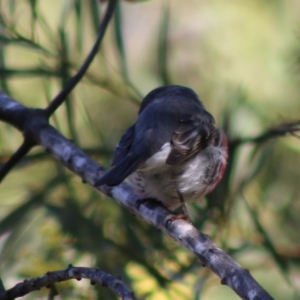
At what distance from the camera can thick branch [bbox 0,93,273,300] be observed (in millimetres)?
2180

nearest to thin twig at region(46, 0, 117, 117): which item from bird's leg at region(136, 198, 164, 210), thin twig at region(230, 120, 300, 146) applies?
bird's leg at region(136, 198, 164, 210)

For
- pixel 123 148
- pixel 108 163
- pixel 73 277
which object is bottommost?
pixel 108 163

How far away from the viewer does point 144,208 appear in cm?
299

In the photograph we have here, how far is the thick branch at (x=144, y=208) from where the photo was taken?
2.18m

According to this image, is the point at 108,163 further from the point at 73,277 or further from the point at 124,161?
the point at 73,277

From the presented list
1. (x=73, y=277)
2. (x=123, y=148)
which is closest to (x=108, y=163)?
(x=123, y=148)

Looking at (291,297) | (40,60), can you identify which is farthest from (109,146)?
(291,297)

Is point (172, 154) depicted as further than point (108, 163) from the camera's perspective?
No

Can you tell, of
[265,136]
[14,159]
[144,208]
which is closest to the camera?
[144,208]

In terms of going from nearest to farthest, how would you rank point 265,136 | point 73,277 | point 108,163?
point 73,277, point 265,136, point 108,163

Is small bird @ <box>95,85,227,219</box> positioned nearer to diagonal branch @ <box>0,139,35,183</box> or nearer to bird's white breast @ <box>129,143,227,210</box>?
bird's white breast @ <box>129,143,227,210</box>

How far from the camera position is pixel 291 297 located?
12.9 ft

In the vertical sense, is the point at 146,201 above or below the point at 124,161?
below

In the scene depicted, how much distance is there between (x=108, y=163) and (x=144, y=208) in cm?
95
